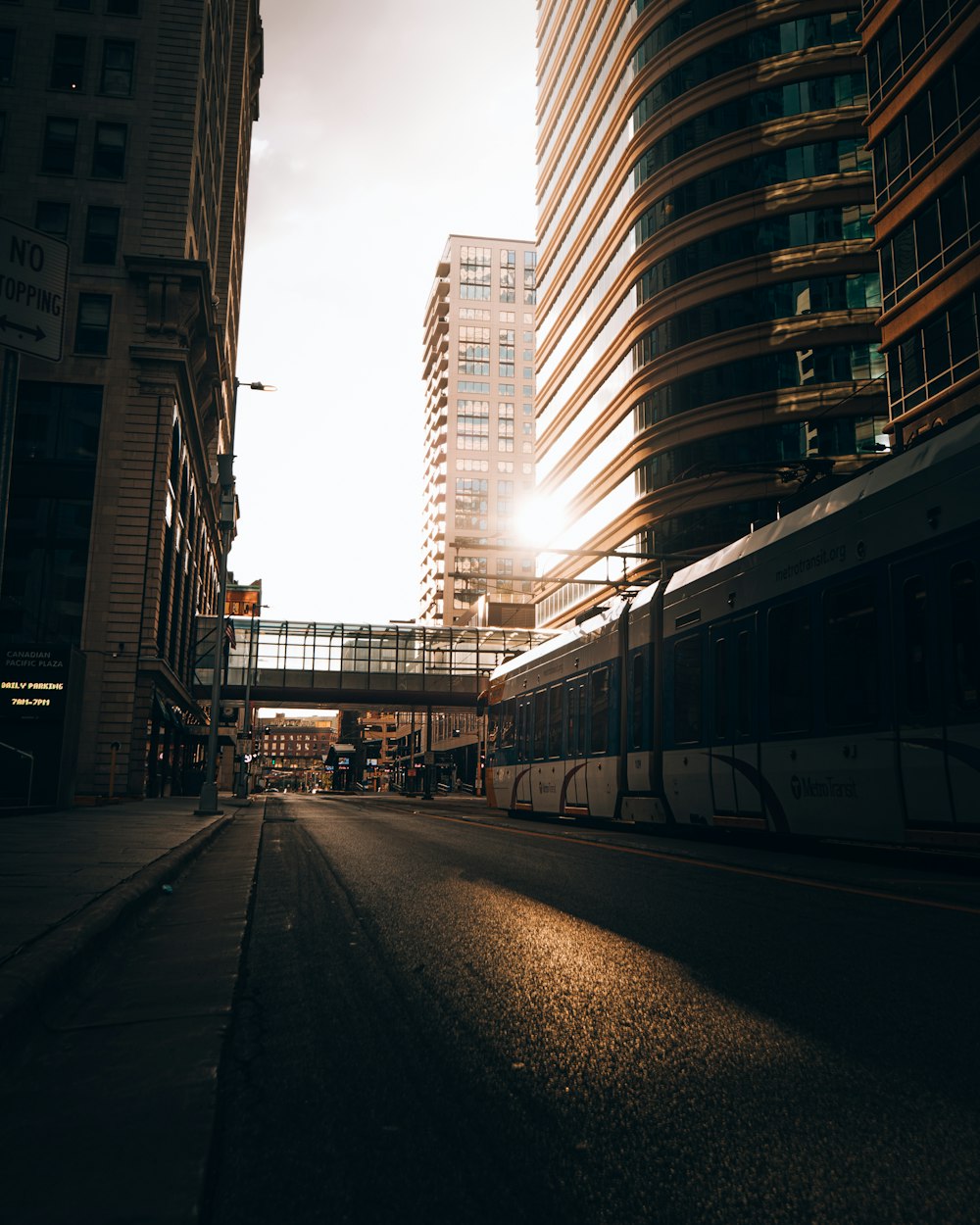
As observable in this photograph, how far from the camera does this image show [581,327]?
210 feet

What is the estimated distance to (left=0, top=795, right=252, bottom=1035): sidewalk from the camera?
4.43m

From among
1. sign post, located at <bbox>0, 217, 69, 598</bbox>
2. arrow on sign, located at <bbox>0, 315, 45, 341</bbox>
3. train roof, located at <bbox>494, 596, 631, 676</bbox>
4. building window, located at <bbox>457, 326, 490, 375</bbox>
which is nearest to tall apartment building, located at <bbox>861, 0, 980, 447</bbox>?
train roof, located at <bbox>494, 596, 631, 676</bbox>

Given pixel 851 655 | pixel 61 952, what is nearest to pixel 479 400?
pixel 851 655

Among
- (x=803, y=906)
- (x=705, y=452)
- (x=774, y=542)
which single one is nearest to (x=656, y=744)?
(x=774, y=542)

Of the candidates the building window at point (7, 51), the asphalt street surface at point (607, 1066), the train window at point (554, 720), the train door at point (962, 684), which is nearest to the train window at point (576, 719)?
the train window at point (554, 720)

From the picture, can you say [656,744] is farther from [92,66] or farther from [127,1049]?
[92,66]

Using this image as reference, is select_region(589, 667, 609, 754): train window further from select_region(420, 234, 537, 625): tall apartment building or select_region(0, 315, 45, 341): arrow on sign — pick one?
select_region(420, 234, 537, 625): tall apartment building

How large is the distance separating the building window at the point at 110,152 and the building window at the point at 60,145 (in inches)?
30.5

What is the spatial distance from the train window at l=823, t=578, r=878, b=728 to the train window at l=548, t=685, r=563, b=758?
1029 cm

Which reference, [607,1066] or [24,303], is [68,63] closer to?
[24,303]

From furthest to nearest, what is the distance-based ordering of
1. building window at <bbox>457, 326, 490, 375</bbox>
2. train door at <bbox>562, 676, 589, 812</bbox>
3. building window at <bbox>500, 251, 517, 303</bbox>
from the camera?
building window at <bbox>500, 251, 517, 303</bbox> < building window at <bbox>457, 326, 490, 375</bbox> < train door at <bbox>562, 676, 589, 812</bbox>

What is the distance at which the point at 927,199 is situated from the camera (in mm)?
28359

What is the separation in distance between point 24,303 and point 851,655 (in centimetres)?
847

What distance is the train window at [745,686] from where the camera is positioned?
12969 mm
